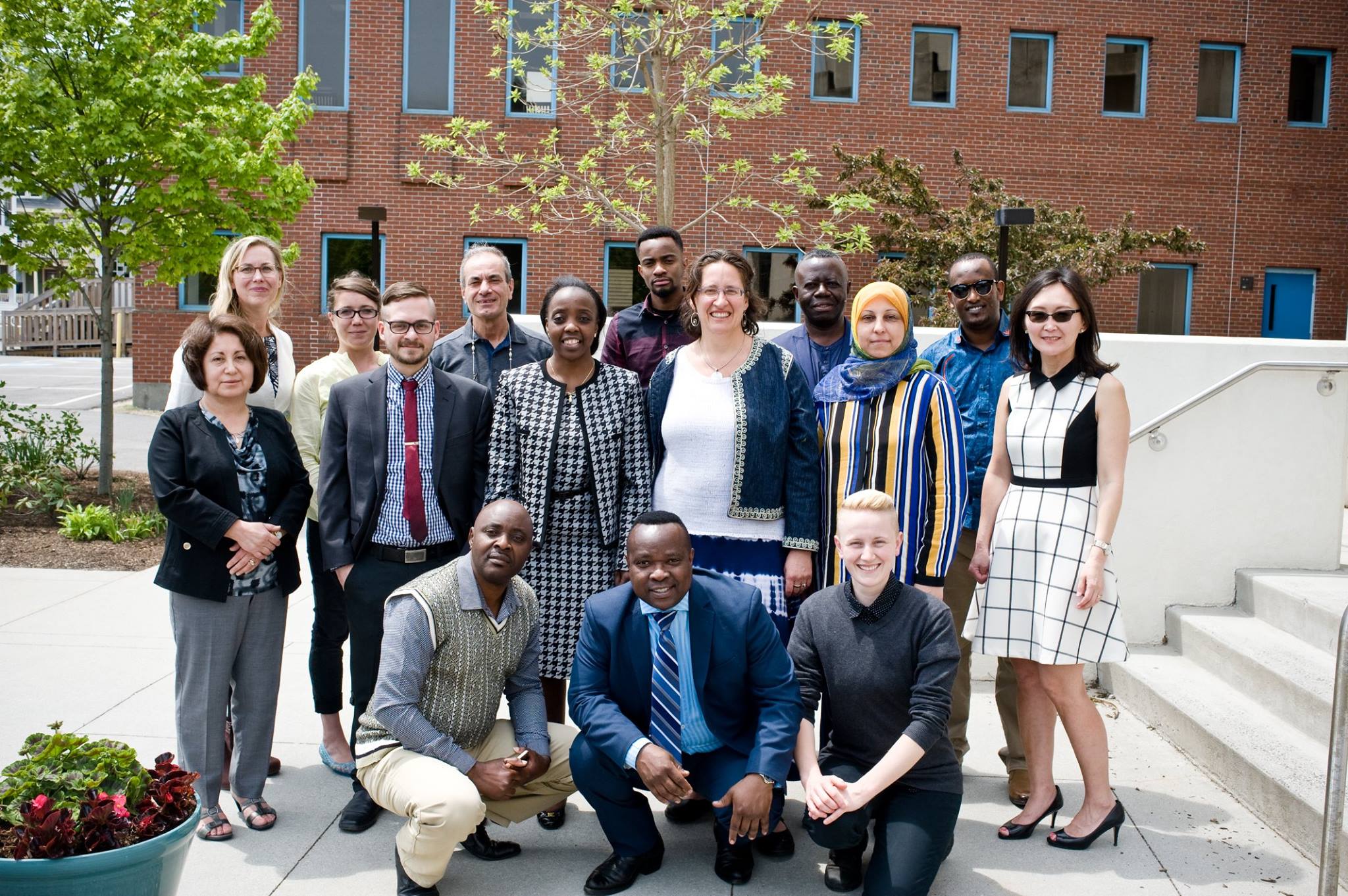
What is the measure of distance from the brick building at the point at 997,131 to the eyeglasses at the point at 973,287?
13.8 metres

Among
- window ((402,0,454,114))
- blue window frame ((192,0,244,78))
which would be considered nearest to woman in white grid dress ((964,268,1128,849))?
window ((402,0,454,114))

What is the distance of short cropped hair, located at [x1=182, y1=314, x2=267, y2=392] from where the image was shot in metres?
4.00

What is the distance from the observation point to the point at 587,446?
4164mm

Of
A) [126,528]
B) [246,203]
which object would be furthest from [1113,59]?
→ [126,528]

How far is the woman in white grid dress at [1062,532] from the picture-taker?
4.01m

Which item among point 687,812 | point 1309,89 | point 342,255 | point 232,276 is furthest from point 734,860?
point 1309,89

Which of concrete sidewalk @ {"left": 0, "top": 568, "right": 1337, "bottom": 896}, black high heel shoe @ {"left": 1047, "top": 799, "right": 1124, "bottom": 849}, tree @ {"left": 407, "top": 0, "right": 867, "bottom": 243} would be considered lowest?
concrete sidewalk @ {"left": 0, "top": 568, "right": 1337, "bottom": 896}

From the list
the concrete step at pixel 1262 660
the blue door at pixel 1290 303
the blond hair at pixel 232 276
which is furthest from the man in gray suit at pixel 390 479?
the blue door at pixel 1290 303

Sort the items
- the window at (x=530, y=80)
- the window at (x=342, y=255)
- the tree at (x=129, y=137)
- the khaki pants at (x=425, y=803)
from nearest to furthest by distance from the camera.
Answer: the khaki pants at (x=425, y=803) → the tree at (x=129, y=137) → the window at (x=530, y=80) → the window at (x=342, y=255)

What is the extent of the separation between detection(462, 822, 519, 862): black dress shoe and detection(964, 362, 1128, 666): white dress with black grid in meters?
1.84

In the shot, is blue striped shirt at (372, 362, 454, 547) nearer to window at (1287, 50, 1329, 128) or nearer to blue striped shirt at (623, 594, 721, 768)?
blue striped shirt at (623, 594, 721, 768)

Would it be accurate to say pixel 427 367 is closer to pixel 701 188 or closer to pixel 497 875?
pixel 497 875

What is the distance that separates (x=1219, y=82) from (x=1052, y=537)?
18.3 metres

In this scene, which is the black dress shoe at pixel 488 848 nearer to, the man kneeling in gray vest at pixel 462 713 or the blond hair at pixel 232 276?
the man kneeling in gray vest at pixel 462 713
